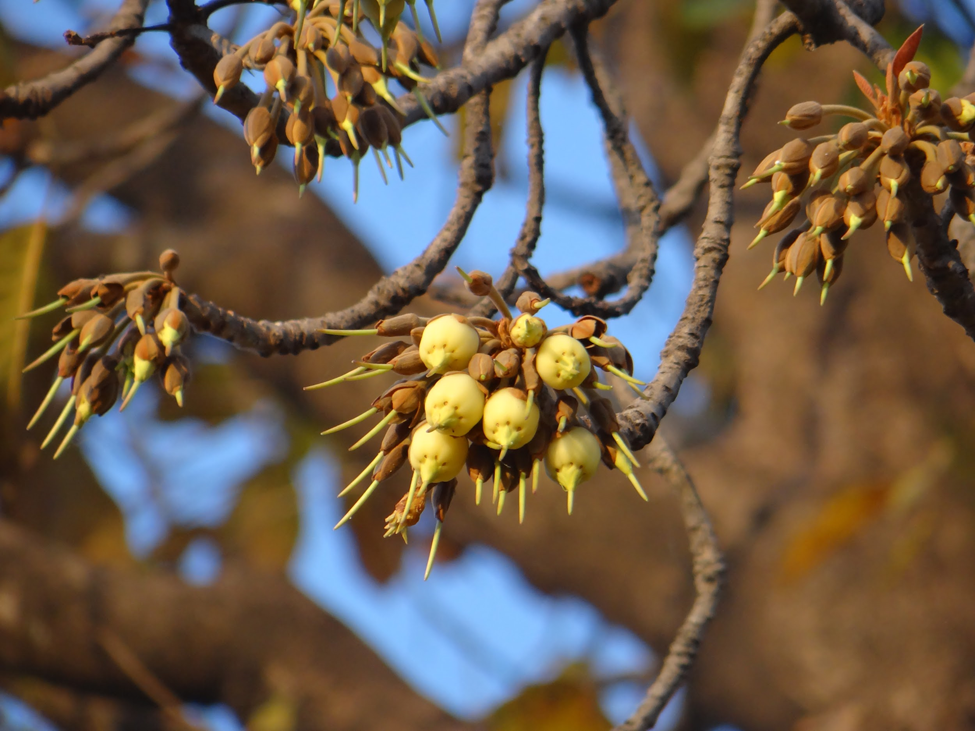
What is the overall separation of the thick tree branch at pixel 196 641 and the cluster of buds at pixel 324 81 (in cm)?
181

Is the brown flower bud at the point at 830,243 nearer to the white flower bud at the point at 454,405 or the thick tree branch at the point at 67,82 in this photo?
the white flower bud at the point at 454,405

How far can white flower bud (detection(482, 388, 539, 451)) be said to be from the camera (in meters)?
0.42

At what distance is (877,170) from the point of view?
522 millimetres

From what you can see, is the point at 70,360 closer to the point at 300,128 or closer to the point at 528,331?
the point at 300,128

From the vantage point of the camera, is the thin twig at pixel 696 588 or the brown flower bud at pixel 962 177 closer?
the brown flower bud at pixel 962 177

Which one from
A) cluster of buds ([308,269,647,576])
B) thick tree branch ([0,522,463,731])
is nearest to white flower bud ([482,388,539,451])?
cluster of buds ([308,269,647,576])

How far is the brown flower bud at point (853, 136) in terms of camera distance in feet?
1.68

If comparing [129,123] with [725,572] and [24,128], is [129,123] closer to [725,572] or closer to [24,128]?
[24,128]

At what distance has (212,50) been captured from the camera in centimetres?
63

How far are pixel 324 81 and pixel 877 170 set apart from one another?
1.15ft

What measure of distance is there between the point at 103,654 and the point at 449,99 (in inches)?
74.0

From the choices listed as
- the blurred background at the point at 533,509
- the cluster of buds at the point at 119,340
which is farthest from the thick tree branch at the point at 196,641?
the cluster of buds at the point at 119,340

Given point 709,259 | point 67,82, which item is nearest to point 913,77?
point 709,259

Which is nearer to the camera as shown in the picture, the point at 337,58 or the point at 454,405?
the point at 454,405
